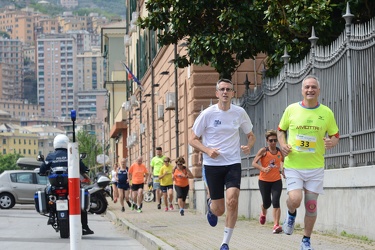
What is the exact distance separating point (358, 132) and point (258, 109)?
6.41 m

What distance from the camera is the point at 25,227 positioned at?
23172 mm

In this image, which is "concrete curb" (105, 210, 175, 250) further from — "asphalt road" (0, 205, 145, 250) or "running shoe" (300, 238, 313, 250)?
"running shoe" (300, 238, 313, 250)

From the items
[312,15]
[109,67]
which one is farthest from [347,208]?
[109,67]

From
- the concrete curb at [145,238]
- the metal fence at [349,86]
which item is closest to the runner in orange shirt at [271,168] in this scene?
the metal fence at [349,86]

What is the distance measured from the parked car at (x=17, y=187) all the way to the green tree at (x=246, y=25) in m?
17.5

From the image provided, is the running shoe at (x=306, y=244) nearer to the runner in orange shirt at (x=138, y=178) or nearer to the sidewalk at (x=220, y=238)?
the sidewalk at (x=220, y=238)

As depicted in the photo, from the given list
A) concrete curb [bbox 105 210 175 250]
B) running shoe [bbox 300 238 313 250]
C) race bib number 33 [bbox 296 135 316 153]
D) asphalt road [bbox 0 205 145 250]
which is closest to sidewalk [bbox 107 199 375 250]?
concrete curb [bbox 105 210 175 250]

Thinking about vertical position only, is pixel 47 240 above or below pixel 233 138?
below

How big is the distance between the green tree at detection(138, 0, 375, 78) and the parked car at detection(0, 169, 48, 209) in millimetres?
17520

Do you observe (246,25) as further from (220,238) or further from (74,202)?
(74,202)

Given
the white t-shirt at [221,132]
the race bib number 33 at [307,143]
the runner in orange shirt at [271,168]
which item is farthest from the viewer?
the runner in orange shirt at [271,168]

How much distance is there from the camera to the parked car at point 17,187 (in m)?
39.5

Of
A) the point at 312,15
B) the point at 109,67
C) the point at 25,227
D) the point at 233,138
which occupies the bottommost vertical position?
the point at 25,227

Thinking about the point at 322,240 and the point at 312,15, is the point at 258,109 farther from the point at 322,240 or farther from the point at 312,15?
the point at 322,240
